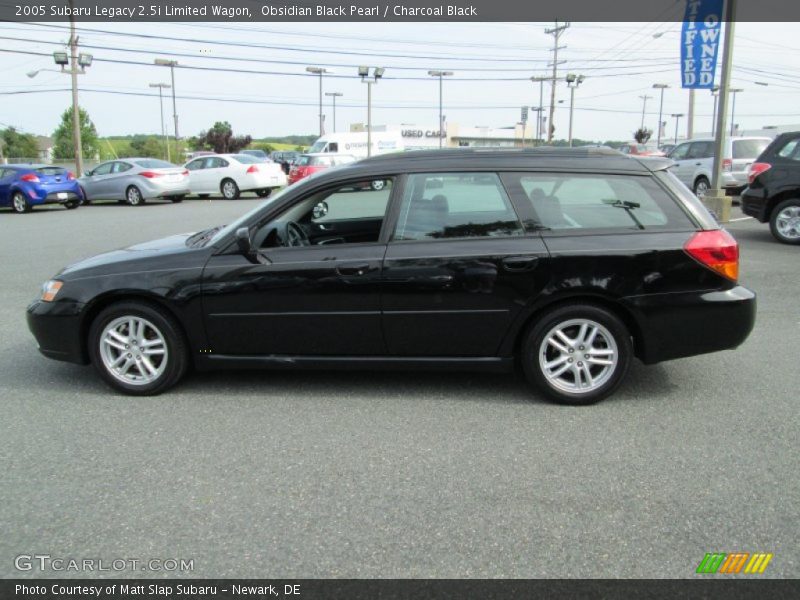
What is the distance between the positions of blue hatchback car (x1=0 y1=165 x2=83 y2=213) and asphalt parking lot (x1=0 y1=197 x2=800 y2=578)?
54.4 ft

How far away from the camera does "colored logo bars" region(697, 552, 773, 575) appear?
2.60 m

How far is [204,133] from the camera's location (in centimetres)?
7612

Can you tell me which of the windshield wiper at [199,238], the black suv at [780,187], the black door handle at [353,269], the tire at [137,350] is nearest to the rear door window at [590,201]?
the black door handle at [353,269]

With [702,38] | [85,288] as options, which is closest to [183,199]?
[702,38]

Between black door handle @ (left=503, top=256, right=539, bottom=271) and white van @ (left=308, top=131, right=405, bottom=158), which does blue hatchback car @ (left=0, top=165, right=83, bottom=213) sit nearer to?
black door handle @ (left=503, top=256, right=539, bottom=271)

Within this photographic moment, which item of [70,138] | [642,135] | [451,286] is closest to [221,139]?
[70,138]

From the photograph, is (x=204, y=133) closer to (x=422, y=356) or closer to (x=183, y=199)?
(x=183, y=199)

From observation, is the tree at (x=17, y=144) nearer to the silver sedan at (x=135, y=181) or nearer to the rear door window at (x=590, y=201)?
the silver sedan at (x=135, y=181)

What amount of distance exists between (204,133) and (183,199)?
55957 mm

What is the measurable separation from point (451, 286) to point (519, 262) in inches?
17.7

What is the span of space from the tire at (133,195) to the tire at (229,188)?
302 centimetres

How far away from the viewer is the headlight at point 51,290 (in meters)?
4.54

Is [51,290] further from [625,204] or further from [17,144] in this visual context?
[17,144]

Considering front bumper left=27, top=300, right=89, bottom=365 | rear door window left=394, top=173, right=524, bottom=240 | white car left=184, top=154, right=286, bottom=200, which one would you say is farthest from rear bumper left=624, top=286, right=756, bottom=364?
white car left=184, top=154, right=286, bottom=200
